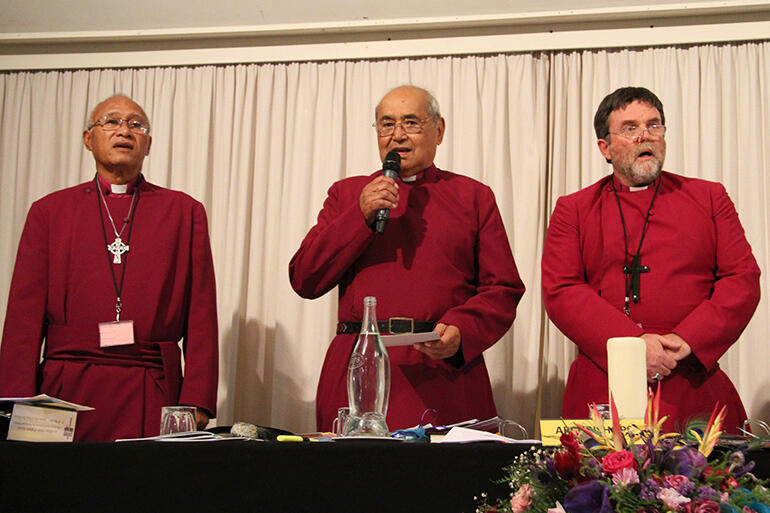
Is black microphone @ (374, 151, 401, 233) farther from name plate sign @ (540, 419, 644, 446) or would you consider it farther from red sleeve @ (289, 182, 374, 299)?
name plate sign @ (540, 419, 644, 446)

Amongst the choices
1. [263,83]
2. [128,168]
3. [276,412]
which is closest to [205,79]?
[263,83]

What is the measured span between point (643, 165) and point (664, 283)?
44cm

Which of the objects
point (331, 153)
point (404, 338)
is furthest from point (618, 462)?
point (331, 153)

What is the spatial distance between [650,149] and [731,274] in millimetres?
518

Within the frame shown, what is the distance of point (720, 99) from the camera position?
14.0 ft

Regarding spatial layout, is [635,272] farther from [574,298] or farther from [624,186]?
[624,186]

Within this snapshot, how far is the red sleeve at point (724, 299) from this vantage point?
284 cm

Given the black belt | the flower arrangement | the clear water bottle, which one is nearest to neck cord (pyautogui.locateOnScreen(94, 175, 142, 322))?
the black belt

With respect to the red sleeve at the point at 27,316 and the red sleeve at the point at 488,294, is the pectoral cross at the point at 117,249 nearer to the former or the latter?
the red sleeve at the point at 27,316

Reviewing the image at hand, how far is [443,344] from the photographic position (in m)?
2.84

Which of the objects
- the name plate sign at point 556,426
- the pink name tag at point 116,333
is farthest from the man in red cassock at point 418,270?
the name plate sign at point 556,426

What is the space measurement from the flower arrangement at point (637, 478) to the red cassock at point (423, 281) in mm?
1554

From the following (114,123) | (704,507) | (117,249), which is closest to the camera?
(704,507)

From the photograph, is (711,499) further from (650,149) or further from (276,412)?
(276,412)
